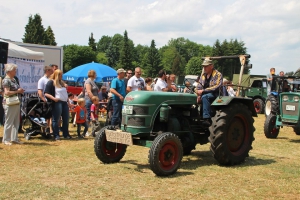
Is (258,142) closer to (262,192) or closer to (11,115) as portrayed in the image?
(262,192)

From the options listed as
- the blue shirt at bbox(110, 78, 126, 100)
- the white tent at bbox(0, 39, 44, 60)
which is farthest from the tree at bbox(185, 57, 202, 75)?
the blue shirt at bbox(110, 78, 126, 100)

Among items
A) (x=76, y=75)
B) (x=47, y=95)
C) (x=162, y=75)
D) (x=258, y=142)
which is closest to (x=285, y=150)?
(x=258, y=142)

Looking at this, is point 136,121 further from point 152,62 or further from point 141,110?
point 152,62

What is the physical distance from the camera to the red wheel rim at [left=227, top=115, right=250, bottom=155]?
21.2ft

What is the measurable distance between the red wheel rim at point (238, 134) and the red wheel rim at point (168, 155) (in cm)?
128

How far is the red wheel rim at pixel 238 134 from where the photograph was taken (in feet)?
21.2

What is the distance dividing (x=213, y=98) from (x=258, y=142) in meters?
3.40

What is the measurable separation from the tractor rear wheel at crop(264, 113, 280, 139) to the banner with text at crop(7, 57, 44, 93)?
750 cm

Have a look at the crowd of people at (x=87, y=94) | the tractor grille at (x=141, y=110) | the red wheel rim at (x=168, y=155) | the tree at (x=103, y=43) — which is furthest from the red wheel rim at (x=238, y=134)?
the tree at (x=103, y=43)

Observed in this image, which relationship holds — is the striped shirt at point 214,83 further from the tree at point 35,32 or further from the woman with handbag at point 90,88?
the tree at point 35,32

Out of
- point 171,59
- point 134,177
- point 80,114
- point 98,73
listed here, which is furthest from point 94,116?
point 171,59

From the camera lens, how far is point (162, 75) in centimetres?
945

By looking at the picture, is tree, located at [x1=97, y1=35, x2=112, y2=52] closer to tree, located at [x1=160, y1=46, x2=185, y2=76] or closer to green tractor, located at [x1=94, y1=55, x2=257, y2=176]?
tree, located at [x1=160, y1=46, x2=185, y2=76]

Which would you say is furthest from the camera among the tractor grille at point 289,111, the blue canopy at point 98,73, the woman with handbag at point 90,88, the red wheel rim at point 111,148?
the blue canopy at point 98,73
